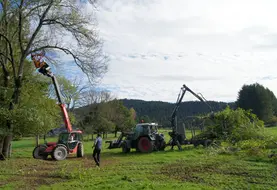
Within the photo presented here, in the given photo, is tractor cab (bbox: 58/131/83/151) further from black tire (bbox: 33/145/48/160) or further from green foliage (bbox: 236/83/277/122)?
green foliage (bbox: 236/83/277/122)

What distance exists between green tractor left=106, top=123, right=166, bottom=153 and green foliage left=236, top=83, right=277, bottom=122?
4070 cm

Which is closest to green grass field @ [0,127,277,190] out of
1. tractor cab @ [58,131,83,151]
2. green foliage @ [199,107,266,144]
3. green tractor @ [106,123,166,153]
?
green foliage @ [199,107,266,144]

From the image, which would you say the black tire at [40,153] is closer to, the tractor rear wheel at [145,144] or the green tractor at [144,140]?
the green tractor at [144,140]

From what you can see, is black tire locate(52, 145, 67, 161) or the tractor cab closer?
black tire locate(52, 145, 67, 161)

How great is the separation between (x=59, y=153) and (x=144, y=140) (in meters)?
6.11

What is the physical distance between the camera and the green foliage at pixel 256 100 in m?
56.2

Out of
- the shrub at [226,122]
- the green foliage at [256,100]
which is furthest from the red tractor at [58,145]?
the green foliage at [256,100]

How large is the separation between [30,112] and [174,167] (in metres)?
8.16

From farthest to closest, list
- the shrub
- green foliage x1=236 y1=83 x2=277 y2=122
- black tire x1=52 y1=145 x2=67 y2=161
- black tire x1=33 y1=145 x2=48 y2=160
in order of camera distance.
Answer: green foliage x1=236 y1=83 x2=277 y2=122, black tire x1=33 y1=145 x2=48 y2=160, black tire x1=52 y1=145 x2=67 y2=161, the shrub

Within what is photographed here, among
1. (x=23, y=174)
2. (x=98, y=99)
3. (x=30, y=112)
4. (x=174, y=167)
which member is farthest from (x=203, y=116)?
(x=98, y=99)

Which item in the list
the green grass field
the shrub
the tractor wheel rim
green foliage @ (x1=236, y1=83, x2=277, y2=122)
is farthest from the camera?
green foliage @ (x1=236, y1=83, x2=277, y2=122)

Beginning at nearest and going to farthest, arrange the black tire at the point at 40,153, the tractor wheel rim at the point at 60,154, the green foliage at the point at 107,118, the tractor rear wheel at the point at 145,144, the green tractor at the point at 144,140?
the tractor wheel rim at the point at 60,154 < the black tire at the point at 40,153 < the tractor rear wheel at the point at 145,144 < the green tractor at the point at 144,140 < the green foliage at the point at 107,118

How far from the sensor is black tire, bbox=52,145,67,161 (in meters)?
16.5

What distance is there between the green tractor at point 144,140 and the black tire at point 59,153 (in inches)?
186
